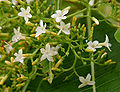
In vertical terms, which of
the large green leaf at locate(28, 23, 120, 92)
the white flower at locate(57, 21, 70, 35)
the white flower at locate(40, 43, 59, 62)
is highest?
the white flower at locate(57, 21, 70, 35)

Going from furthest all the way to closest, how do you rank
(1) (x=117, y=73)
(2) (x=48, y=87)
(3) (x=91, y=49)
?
(2) (x=48, y=87), (1) (x=117, y=73), (3) (x=91, y=49)

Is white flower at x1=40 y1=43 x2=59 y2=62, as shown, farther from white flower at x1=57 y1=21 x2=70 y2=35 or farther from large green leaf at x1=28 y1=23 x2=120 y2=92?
large green leaf at x1=28 y1=23 x2=120 y2=92

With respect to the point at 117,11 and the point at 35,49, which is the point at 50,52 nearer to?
the point at 35,49

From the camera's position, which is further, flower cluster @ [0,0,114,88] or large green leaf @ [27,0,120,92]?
large green leaf @ [27,0,120,92]

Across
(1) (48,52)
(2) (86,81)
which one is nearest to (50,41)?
(1) (48,52)

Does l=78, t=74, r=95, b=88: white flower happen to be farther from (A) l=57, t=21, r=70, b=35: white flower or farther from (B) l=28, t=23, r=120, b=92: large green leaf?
(A) l=57, t=21, r=70, b=35: white flower

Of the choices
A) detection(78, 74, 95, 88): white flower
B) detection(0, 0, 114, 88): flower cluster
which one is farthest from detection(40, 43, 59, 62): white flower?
detection(78, 74, 95, 88): white flower

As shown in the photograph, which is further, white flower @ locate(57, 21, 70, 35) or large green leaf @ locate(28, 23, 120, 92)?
large green leaf @ locate(28, 23, 120, 92)

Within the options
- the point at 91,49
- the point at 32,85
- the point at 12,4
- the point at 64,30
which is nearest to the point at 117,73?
the point at 91,49

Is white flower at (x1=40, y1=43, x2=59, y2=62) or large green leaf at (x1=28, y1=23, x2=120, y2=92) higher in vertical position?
white flower at (x1=40, y1=43, x2=59, y2=62)

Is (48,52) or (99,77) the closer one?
A: (48,52)

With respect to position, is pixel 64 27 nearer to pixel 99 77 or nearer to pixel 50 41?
pixel 50 41
